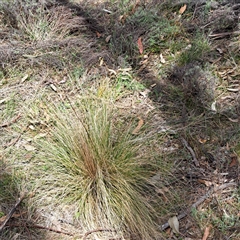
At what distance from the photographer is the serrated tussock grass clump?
2035mm

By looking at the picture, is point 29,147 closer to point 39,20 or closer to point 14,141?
point 14,141

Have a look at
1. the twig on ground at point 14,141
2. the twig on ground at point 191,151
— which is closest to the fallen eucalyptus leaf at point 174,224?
the twig on ground at point 191,151

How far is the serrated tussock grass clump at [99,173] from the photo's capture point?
2.04 metres

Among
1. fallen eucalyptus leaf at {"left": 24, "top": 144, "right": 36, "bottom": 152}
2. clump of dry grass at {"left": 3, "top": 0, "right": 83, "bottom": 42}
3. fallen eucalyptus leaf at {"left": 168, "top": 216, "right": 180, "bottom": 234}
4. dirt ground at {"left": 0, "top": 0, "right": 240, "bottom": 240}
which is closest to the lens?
fallen eucalyptus leaf at {"left": 168, "top": 216, "right": 180, "bottom": 234}

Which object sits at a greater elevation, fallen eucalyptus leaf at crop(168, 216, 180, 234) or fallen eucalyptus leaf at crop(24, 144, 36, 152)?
fallen eucalyptus leaf at crop(24, 144, 36, 152)

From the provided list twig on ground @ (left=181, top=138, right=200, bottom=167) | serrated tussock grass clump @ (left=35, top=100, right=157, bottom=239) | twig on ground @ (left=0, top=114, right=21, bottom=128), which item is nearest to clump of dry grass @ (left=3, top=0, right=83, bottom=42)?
twig on ground @ (left=0, top=114, right=21, bottom=128)

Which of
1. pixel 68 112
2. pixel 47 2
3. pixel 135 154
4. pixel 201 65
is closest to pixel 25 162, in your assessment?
pixel 68 112

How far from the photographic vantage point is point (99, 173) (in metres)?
2.15

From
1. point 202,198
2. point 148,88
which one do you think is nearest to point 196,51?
point 148,88

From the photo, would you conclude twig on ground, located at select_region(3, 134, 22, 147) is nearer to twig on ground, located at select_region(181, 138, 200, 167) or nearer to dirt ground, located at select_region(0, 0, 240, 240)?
dirt ground, located at select_region(0, 0, 240, 240)

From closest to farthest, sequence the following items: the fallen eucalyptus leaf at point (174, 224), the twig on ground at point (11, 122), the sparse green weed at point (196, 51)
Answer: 1. the fallen eucalyptus leaf at point (174, 224)
2. the twig on ground at point (11, 122)
3. the sparse green weed at point (196, 51)

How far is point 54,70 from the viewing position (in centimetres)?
323

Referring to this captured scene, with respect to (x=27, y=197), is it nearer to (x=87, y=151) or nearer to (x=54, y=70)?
(x=87, y=151)

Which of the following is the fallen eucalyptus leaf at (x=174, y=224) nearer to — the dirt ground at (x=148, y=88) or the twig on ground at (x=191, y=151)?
the dirt ground at (x=148, y=88)
